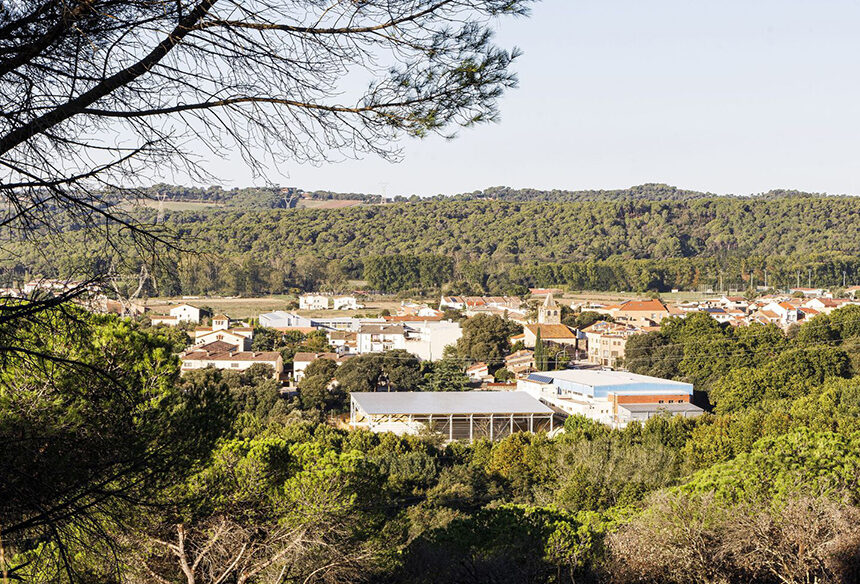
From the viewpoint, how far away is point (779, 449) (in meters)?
9.74

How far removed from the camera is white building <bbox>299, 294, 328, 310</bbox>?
183 ft

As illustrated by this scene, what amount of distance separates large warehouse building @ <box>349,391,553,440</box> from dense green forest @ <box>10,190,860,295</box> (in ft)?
95.3

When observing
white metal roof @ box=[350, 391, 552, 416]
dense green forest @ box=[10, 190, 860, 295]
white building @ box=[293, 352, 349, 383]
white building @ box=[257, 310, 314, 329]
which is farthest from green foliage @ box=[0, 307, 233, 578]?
dense green forest @ box=[10, 190, 860, 295]

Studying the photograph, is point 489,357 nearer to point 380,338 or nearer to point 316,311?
point 380,338

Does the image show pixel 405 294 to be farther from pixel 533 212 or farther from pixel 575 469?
pixel 575 469

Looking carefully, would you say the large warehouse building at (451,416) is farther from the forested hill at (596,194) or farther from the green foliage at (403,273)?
the forested hill at (596,194)

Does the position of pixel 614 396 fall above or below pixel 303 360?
below

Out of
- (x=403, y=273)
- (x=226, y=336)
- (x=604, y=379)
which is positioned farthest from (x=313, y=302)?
(x=604, y=379)

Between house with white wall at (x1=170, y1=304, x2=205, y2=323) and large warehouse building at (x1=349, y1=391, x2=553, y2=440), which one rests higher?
house with white wall at (x1=170, y1=304, x2=205, y2=323)

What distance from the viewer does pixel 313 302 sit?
5606 centimetres

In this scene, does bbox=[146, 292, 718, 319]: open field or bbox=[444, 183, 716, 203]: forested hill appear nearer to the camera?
bbox=[146, 292, 718, 319]: open field

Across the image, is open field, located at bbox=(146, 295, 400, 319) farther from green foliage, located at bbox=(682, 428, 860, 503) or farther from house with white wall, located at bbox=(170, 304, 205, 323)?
green foliage, located at bbox=(682, 428, 860, 503)

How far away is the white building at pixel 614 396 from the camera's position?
2398 centimetres

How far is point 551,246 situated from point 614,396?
60.2 m
